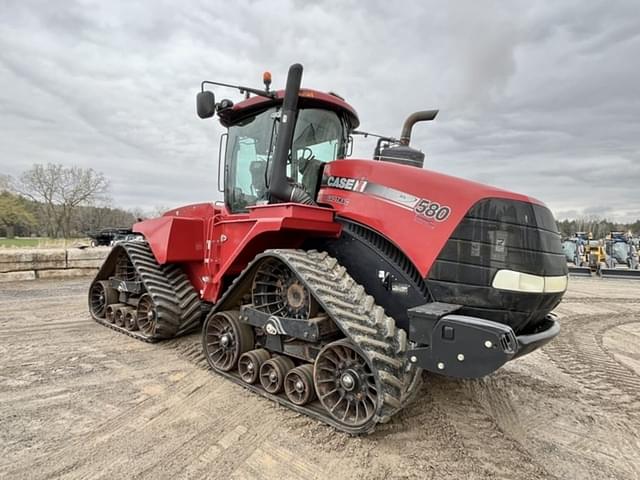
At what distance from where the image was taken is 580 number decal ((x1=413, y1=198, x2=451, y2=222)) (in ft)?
9.60

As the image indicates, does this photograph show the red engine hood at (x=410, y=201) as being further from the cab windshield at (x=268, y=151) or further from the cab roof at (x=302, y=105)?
the cab roof at (x=302, y=105)

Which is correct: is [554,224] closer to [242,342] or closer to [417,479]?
[417,479]

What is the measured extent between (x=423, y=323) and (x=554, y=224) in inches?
58.3

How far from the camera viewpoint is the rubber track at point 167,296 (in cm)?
509

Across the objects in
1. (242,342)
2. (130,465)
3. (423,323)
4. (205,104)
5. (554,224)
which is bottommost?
(130,465)

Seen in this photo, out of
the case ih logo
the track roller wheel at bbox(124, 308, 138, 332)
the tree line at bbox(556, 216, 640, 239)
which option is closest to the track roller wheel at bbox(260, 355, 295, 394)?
the case ih logo

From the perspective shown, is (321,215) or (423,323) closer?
(423,323)

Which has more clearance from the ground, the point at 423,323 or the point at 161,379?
the point at 423,323

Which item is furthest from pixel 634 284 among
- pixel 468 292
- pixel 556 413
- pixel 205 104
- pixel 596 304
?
pixel 205 104

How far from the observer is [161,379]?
4.01m

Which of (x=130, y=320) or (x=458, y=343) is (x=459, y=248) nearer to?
(x=458, y=343)

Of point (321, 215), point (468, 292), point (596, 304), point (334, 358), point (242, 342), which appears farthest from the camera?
point (596, 304)

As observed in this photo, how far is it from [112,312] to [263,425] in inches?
158

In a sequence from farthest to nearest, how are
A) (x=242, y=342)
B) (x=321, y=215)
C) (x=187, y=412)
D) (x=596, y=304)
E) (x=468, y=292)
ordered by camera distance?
(x=596, y=304) < (x=242, y=342) < (x=321, y=215) < (x=187, y=412) < (x=468, y=292)
